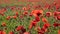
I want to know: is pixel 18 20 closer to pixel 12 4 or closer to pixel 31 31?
pixel 31 31

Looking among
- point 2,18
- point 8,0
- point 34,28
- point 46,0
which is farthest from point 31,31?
point 8,0

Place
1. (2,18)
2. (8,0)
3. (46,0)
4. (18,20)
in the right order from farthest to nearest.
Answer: (8,0) → (46,0) → (2,18) → (18,20)

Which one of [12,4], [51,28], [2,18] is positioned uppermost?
[51,28]

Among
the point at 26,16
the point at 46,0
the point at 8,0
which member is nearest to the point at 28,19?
the point at 26,16

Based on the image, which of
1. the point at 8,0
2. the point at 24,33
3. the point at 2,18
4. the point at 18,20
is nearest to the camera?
the point at 24,33

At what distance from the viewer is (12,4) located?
427cm

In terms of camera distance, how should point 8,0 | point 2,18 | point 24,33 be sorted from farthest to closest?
1. point 8,0
2. point 2,18
3. point 24,33

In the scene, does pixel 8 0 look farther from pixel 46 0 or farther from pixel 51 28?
pixel 51 28

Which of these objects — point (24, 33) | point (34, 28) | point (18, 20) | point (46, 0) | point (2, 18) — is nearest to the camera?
point (24, 33)

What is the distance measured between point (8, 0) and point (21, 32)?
2950 mm

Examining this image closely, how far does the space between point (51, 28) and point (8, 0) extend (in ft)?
9.03

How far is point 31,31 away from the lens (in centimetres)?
181

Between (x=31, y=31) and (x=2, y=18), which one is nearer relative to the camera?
(x=31, y=31)

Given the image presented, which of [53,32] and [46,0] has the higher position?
[53,32]
